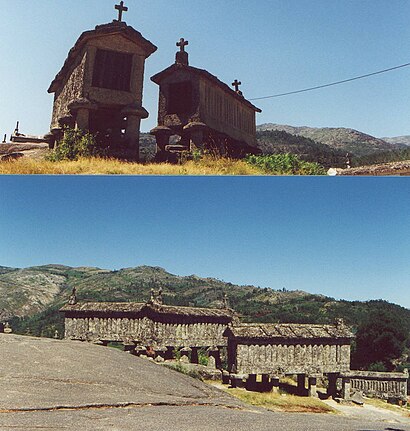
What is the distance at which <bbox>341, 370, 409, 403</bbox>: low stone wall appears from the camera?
22062mm

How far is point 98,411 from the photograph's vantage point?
7.53 metres

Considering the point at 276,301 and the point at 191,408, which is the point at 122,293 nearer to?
the point at 276,301

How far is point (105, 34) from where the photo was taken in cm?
1366

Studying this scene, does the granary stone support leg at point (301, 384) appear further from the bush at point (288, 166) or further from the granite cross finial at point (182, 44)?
the granite cross finial at point (182, 44)

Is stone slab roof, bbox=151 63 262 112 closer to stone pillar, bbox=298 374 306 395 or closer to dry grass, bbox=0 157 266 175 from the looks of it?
dry grass, bbox=0 157 266 175

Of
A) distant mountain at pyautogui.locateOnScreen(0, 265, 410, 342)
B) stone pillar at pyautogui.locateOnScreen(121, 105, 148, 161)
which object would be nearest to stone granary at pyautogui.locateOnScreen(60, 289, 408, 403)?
distant mountain at pyautogui.locateOnScreen(0, 265, 410, 342)

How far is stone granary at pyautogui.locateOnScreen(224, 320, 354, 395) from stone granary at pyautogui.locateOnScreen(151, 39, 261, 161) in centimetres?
645

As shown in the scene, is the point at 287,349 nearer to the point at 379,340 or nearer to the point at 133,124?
the point at 133,124

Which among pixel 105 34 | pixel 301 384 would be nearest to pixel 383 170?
pixel 105 34

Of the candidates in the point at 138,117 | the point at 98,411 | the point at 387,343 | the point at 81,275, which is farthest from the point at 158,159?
the point at 387,343

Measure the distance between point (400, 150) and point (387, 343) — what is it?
1911 cm

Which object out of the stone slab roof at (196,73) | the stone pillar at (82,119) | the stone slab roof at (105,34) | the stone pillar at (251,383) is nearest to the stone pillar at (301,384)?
the stone pillar at (251,383)

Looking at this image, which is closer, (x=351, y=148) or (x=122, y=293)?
(x=351, y=148)

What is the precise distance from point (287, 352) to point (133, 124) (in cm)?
948
